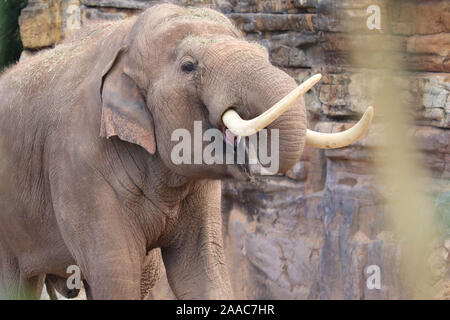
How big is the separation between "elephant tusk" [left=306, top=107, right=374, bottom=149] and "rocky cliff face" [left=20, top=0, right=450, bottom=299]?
7.74ft

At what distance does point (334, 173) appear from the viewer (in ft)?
21.1

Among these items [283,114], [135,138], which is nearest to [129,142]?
[135,138]

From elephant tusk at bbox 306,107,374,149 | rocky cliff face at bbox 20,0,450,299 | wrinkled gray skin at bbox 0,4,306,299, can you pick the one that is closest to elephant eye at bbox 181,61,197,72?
wrinkled gray skin at bbox 0,4,306,299

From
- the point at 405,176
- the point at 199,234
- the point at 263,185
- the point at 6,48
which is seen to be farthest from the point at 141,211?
the point at 6,48

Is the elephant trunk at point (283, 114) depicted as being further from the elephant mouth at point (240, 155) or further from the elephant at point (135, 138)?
the elephant mouth at point (240, 155)

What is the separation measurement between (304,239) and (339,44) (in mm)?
1501

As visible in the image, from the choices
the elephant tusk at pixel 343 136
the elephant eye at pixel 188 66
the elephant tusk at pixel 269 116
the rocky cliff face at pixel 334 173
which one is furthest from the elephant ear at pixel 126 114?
the rocky cliff face at pixel 334 173

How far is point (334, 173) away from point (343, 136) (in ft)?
9.44

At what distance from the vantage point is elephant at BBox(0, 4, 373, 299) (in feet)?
11.7

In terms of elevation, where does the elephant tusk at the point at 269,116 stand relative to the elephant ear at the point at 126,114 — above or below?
below

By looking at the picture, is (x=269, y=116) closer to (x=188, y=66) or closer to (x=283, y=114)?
(x=283, y=114)

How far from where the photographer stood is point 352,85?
6234 millimetres

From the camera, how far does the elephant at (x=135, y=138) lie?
11.7 ft
